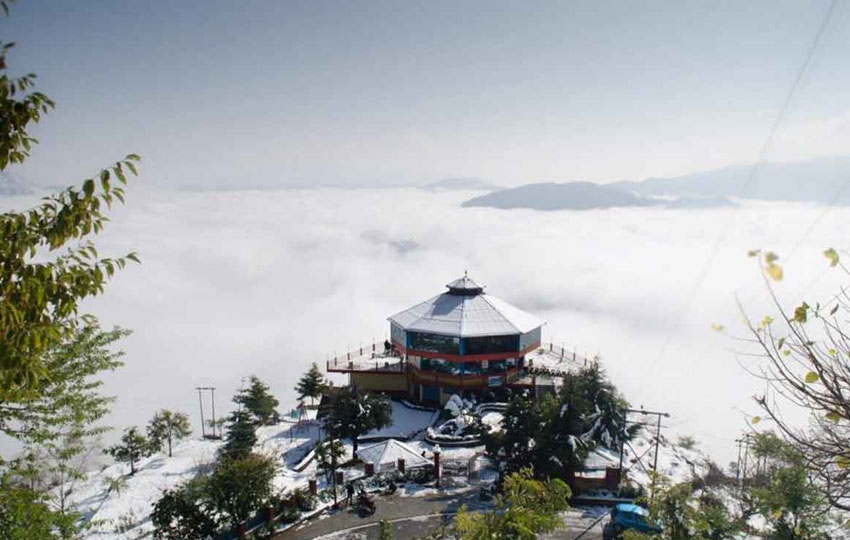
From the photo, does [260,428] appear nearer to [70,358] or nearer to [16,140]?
[70,358]

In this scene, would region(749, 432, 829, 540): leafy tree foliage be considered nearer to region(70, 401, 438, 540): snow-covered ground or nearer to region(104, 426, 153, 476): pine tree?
region(70, 401, 438, 540): snow-covered ground

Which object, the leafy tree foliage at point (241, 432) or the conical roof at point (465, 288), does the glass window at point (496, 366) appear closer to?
the conical roof at point (465, 288)

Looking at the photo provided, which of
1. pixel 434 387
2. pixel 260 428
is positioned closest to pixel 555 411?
pixel 434 387

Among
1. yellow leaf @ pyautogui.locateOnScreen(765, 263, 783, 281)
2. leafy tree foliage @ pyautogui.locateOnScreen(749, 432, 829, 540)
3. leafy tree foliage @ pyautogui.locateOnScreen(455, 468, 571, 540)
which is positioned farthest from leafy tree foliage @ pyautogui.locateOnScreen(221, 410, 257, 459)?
yellow leaf @ pyautogui.locateOnScreen(765, 263, 783, 281)

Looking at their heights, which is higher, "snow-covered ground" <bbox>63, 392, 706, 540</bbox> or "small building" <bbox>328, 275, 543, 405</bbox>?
"small building" <bbox>328, 275, 543, 405</bbox>

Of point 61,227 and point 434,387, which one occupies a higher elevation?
point 61,227

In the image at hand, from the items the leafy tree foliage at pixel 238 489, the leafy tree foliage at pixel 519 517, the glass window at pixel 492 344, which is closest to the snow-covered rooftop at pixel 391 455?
the leafy tree foliage at pixel 238 489
